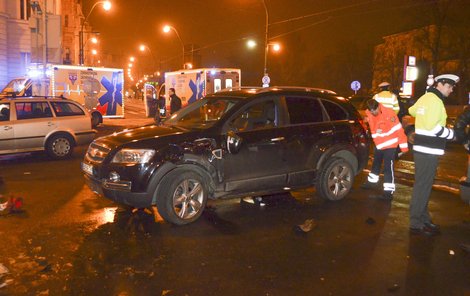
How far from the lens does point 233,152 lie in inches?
258

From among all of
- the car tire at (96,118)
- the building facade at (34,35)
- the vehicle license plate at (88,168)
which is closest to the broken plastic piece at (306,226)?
the vehicle license plate at (88,168)

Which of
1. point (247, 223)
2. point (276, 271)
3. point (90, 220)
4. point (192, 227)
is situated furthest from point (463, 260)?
point (90, 220)

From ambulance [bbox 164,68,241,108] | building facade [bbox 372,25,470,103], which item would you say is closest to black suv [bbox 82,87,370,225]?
ambulance [bbox 164,68,241,108]

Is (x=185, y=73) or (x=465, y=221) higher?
(x=185, y=73)

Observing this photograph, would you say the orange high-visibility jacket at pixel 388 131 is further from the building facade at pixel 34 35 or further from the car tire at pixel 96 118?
the car tire at pixel 96 118

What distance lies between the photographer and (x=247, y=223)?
6.52 metres

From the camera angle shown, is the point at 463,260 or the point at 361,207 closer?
the point at 463,260

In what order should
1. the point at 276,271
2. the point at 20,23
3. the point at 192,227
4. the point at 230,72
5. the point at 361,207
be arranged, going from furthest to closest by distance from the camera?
the point at 20,23
the point at 230,72
the point at 361,207
the point at 192,227
the point at 276,271

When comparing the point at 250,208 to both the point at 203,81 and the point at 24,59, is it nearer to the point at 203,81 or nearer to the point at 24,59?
the point at 203,81

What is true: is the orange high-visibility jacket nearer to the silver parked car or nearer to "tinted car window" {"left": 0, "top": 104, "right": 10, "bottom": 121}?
the silver parked car

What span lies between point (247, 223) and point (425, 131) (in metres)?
2.53

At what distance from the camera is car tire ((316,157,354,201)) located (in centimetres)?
762

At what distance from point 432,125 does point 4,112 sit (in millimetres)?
9154

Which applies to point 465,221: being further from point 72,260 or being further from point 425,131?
point 72,260
